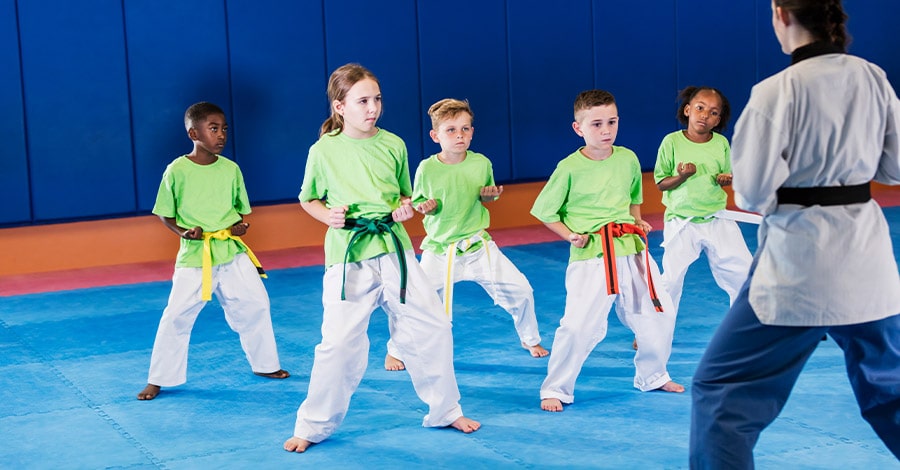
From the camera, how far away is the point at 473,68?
967cm

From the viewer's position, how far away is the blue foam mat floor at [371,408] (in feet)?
13.5

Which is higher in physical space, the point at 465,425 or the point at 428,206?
the point at 428,206

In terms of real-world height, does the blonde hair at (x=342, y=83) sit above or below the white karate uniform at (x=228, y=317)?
above

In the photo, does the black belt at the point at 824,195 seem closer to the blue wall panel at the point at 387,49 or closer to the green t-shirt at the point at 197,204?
the green t-shirt at the point at 197,204

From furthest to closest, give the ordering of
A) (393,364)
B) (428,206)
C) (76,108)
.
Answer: (76,108) < (393,364) < (428,206)

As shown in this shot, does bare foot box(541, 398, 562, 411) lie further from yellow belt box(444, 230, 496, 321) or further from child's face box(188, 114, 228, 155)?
child's face box(188, 114, 228, 155)

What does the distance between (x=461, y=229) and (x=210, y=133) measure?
4.35ft

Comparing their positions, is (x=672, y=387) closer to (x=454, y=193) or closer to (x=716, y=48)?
(x=454, y=193)

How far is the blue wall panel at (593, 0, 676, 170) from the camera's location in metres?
10.2

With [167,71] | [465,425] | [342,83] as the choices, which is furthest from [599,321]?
[167,71]

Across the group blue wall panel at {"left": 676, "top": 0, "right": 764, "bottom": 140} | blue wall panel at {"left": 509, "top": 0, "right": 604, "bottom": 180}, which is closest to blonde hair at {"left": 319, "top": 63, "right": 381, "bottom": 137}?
blue wall panel at {"left": 509, "top": 0, "right": 604, "bottom": 180}

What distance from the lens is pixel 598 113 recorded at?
474 cm

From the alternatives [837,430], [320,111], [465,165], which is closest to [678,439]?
[837,430]

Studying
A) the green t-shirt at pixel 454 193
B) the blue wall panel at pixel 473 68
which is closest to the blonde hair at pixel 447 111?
the green t-shirt at pixel 454 193
